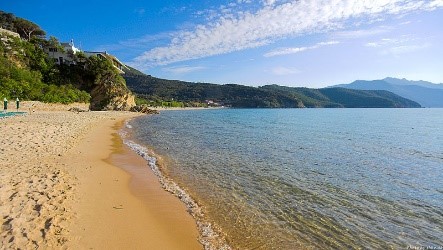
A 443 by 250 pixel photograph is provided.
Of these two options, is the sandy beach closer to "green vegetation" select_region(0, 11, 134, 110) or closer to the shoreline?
the shoreline

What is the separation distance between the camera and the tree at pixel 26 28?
7311cm

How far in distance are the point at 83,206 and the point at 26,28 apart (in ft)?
277

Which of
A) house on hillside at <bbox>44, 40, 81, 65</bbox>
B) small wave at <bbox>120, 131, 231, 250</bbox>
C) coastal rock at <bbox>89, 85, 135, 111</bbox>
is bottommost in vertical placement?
small wave at <bbox>120, 131, 231, 250</bbox>

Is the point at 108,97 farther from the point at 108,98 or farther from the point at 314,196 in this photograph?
the point at 314,196

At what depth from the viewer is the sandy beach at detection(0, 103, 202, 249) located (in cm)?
670

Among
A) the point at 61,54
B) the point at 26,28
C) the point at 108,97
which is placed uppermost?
the point at 26,28

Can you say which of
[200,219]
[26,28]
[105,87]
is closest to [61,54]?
[105,87]

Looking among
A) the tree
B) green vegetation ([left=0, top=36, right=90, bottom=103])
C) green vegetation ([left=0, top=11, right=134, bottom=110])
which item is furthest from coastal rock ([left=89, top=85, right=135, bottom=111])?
the tree

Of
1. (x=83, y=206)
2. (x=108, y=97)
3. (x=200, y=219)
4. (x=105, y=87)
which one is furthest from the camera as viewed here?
(x=108, y=97)

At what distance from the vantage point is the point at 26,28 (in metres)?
74.8

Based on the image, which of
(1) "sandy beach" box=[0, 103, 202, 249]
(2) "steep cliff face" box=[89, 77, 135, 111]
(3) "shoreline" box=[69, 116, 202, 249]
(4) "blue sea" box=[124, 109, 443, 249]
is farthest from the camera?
(2) "steep cliff face" box=[89, 77, 135, 111]

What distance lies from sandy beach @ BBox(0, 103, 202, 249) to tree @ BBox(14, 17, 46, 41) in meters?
73.3

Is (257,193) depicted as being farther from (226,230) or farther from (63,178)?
(63,178)

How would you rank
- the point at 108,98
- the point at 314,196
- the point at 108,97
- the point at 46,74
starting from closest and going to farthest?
1. the point at 314,196
2. the point at 46,74
3. the point at 108,97
4. the point at 108,98
